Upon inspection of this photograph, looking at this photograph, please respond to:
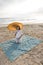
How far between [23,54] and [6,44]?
3.54ft

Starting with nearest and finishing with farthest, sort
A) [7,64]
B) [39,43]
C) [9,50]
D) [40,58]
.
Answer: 1. [7,64]
2. [40,58]
3. [9,50]
4. [39,43]

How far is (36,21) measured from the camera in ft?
29.8

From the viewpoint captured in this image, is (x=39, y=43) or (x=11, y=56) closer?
(x=11, y=56)

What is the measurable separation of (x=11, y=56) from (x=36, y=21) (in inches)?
191

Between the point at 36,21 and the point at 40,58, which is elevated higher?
the point at 36,21

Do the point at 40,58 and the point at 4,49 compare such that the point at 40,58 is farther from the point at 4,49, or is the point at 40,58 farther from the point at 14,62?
the point at 4,49

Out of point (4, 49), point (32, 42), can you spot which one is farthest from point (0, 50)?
point (32, 42)

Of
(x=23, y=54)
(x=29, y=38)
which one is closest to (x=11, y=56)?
(x=23, y=54)

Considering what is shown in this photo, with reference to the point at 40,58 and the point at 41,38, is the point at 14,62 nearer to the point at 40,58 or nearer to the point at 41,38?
the point at 40,58

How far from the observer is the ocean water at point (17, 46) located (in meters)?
4.75

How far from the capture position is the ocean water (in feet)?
15.6

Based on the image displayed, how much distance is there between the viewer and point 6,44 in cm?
557

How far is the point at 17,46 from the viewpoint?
5.39 m

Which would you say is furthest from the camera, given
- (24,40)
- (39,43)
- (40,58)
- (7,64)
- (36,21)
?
(36,21)
